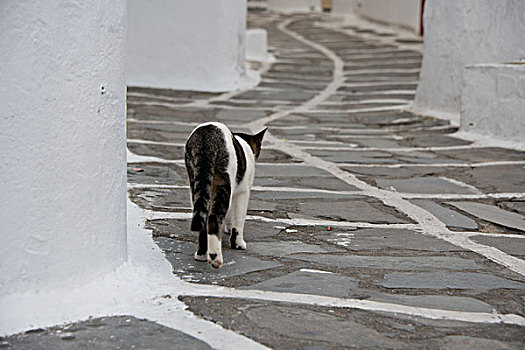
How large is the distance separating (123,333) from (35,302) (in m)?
0.34

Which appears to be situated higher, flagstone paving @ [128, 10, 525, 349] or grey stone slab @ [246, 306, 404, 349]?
grey stone slab @ [246, 306, 404, 349]

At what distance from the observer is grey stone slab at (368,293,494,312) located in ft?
9.21

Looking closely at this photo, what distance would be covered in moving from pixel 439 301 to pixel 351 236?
0.97m

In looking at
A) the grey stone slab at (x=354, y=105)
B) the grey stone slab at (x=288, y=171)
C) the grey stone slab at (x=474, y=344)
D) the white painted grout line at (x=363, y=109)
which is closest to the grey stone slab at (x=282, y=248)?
the grey stone slab at (x=474, y=344)

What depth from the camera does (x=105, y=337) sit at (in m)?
2.43

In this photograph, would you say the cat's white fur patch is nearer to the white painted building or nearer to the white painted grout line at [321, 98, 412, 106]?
the white painted building

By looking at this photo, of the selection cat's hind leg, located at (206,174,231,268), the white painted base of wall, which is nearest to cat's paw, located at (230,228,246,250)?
cat's hind leg, located at (206,174,231,268)

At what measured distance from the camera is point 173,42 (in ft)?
35.0

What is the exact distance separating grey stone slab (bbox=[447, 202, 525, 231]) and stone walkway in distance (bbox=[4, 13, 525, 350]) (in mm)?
11

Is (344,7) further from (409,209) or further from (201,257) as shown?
(201,257)

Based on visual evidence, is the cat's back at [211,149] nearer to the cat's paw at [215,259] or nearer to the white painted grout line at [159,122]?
the cat's paw at [215,259]

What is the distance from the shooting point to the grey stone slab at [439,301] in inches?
110


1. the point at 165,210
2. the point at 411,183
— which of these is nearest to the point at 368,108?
the point at 411,183

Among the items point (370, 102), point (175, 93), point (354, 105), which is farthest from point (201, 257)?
point (175, 93)
